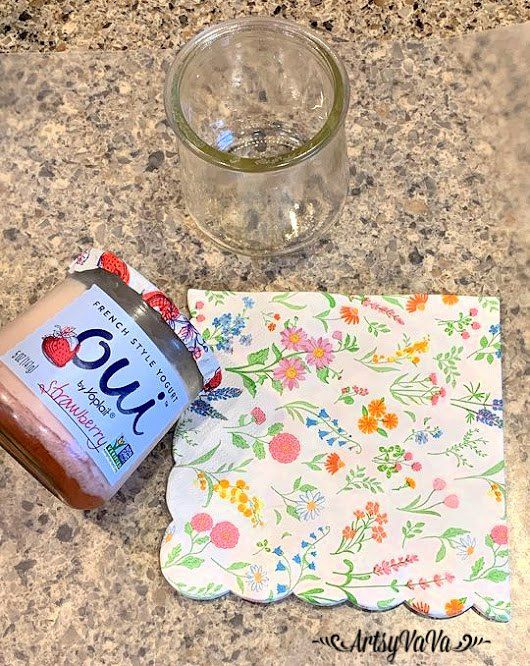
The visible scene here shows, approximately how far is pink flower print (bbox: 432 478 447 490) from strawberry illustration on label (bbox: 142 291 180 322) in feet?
0.70

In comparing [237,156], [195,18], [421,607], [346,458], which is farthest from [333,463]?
[195,18]

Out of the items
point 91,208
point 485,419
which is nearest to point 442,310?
point 485,419

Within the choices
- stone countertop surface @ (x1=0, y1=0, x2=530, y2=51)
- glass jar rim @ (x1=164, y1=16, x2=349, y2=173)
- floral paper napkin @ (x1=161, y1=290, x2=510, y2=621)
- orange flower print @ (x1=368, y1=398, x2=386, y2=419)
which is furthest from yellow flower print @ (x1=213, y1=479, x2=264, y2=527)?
stone countertop surface @ (x1=0, y1=0, x2=530, y2=51)

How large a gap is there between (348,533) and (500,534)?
10 cm

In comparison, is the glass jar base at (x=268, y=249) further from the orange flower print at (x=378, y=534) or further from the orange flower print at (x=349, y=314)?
the orange flower print at (x=378, y=534)

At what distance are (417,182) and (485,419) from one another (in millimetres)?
203

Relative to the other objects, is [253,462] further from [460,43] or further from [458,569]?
[460,43]

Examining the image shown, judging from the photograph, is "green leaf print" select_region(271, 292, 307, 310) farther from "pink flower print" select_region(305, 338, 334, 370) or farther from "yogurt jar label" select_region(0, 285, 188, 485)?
"yogurt jar label" select_region(0, 285, 188, 485)

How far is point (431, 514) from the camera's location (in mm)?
541

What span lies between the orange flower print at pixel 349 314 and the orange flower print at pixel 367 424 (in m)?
0.08

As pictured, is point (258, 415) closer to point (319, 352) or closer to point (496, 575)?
point (319, 352)

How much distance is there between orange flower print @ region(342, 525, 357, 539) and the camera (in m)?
0.54

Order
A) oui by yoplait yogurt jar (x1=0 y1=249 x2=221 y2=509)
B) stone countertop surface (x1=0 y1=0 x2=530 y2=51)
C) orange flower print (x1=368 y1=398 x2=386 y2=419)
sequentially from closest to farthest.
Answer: oui by yoplait yogurt jar (x1=0 y1=249 x2=221 y2=509), orange flower print (x1=368 y1=398 x2=386 y2=419), stone countertop surface (x1=0 y1=0 x2=530 y2=51)

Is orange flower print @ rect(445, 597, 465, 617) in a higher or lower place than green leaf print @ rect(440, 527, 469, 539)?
lower
